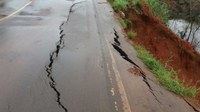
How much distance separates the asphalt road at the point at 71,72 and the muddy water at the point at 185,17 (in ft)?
55.4

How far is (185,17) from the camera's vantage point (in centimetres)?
3369

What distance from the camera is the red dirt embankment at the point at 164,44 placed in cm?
1588

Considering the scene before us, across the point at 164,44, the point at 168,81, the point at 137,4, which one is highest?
the point at 168,81

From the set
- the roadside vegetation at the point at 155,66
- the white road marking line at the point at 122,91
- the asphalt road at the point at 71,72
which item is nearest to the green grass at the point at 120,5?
the roadside vegetation at the point at 155,66

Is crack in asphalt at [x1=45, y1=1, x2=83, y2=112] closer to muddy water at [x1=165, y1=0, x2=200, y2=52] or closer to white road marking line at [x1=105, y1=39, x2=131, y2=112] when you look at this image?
white road marking line at [x1=105, y1=39, x2=131, y2=112]

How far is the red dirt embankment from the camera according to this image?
1588 cm

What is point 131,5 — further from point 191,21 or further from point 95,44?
point 191,21

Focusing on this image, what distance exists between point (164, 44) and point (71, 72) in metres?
8.85

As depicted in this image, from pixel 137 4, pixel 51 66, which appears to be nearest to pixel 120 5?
pixel 137 4

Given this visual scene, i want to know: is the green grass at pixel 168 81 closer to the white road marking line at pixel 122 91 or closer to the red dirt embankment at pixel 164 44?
the white road marking line at pixel 122 91

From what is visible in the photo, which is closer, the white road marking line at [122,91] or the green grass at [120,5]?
the white road marking line at [122,91]

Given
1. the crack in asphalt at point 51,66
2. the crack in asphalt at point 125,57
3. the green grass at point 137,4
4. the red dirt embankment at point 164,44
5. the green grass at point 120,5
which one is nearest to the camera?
the crack in asphalt at point 51,66

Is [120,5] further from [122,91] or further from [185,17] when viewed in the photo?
[185,17]

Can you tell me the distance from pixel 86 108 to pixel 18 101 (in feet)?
4.48
